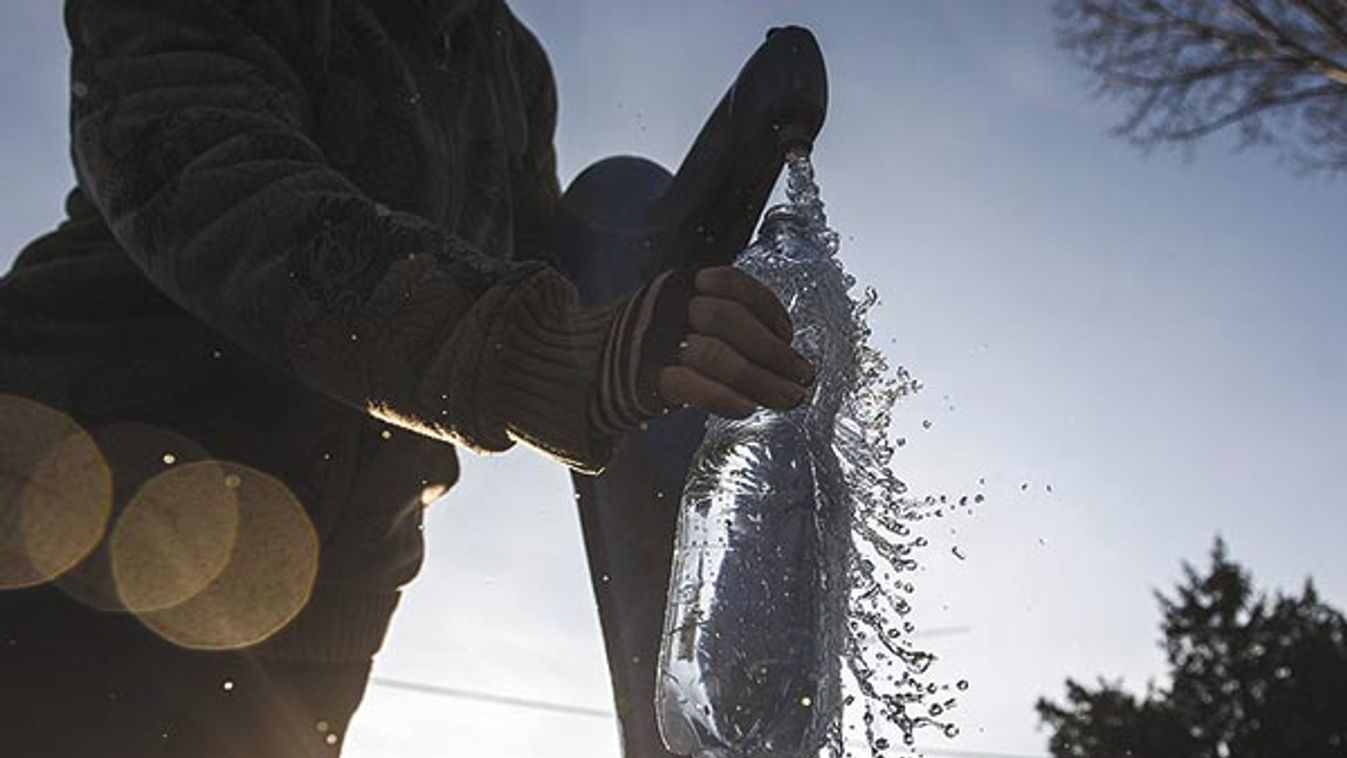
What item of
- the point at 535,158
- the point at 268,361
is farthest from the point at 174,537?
the point at 535,158

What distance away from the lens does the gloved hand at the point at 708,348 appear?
1159 mm

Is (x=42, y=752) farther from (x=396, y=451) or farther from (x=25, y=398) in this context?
(x=396, y=451)

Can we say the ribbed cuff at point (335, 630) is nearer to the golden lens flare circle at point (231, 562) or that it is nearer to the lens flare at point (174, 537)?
the golden lens flare circle at point (231, 562)

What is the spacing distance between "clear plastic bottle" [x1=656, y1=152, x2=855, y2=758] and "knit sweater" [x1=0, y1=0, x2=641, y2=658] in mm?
340

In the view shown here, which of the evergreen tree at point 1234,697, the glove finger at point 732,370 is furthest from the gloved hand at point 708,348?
the evergreen tree at point 1234,697

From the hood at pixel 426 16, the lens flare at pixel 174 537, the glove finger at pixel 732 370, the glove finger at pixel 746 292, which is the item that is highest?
the hood at pixel 426 16

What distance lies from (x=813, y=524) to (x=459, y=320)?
53cm

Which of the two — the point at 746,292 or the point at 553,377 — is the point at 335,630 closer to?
the point at 553,377

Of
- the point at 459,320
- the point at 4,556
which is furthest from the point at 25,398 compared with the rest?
the point at 459,320

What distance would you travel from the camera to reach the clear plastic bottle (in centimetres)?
147

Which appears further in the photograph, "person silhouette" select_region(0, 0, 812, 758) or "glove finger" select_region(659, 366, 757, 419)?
"person silhouette" select_region(0, 0, 812, 758)

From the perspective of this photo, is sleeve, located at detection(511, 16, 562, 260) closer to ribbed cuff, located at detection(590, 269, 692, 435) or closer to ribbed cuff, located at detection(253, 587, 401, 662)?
ribbed cuff, located at detection(253, 587, 401, 662)

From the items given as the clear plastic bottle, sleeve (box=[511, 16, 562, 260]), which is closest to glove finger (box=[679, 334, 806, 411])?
the clear plastic bottle

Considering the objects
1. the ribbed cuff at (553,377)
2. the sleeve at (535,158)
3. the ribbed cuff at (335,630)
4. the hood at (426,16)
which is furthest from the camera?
the sleeve at (535,158)
